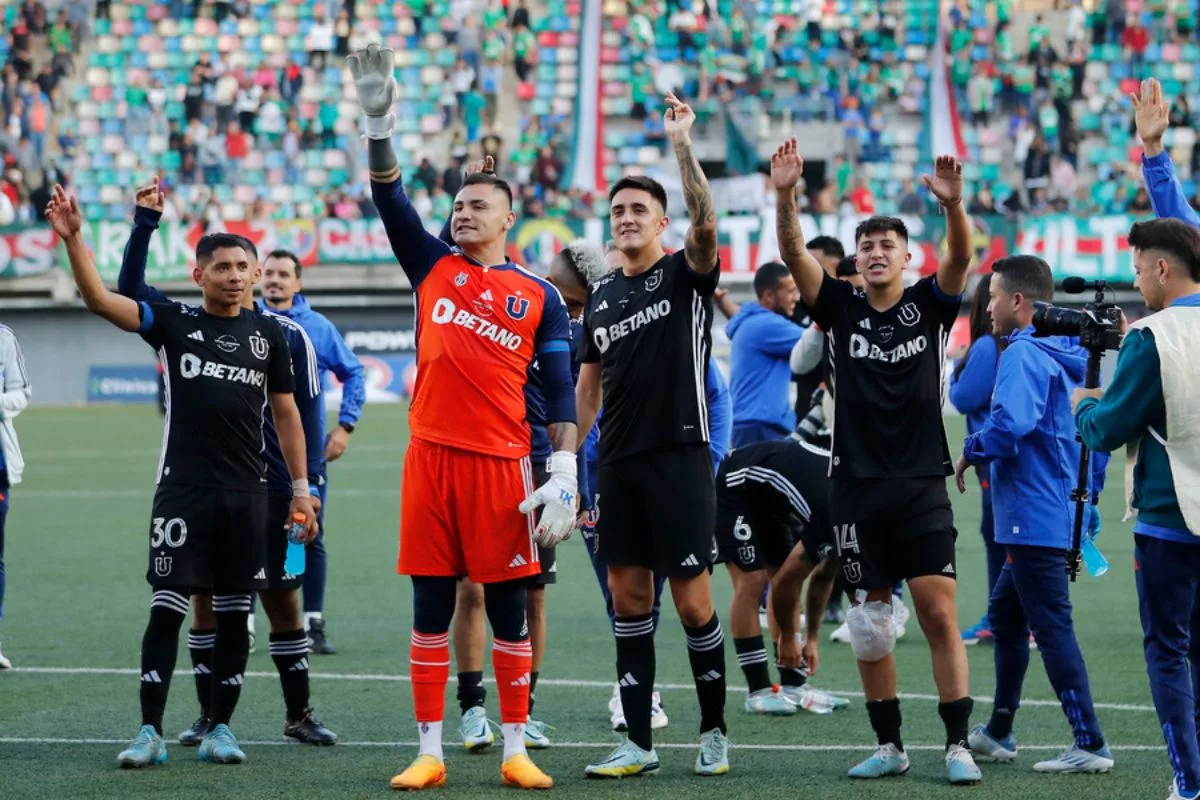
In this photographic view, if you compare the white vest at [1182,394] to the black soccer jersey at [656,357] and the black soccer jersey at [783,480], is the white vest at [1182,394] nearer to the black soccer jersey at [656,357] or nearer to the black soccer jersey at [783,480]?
the black soccer jersey at [656,357]

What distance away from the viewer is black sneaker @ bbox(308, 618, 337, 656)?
978cm

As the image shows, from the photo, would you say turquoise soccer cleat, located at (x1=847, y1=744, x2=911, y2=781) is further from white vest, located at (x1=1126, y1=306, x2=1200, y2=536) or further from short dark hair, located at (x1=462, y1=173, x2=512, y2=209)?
short dark hair, located at (x1=462, y1=173, x2=512, y2=209)

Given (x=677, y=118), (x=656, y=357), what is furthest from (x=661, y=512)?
(x=677, y=118)

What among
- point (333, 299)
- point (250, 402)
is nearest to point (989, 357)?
point (250, 402)

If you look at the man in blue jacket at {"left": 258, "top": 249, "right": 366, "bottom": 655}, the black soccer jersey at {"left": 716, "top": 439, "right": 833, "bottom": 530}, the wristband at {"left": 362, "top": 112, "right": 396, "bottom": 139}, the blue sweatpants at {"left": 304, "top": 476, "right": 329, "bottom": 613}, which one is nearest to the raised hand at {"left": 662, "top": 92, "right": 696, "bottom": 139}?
the wristband at {"left": 362, "top": 112, "right": 396, "bottom": 139}

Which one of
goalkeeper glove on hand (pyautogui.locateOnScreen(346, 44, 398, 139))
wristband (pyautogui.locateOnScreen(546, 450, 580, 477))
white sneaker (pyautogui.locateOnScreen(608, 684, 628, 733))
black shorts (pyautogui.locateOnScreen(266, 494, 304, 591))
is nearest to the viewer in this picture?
goalkeeper glove on hand (pyautogui.locateOnScreen(346, 44, 398, 139))

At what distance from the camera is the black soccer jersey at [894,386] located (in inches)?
254

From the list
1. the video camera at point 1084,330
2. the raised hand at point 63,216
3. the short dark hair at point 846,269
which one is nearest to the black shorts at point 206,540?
the raised hand at point 63,216

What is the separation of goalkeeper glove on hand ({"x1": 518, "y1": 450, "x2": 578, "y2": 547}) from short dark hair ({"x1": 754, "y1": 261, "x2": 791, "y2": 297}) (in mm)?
Answer: 3757

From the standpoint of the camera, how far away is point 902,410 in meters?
6.46

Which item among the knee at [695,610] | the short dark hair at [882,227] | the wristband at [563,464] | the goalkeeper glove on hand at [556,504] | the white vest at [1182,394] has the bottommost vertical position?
the knee at [695,610]

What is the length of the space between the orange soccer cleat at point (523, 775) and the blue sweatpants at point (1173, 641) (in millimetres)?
2170

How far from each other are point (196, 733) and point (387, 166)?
8.59ft

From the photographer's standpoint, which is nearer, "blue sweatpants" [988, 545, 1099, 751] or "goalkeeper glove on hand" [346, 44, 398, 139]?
"goalkeeper glove on hand" [346, 44, 398, 139]
